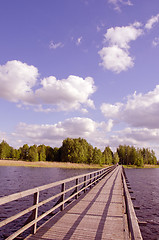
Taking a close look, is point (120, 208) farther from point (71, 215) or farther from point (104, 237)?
point (104, 237)

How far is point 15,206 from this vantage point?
14.2m

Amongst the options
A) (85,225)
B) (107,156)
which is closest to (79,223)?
(85,225)

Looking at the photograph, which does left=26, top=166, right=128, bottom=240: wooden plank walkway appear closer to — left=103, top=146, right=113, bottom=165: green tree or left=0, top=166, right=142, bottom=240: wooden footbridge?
left=0, top=166, right=142, bottom=240: wooden footbridge

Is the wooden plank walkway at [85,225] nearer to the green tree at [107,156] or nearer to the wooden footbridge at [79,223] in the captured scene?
the wooden footbridge at [79,223]

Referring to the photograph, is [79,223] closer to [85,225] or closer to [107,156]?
[85,225]

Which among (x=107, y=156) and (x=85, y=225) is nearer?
(x=85, y=225)

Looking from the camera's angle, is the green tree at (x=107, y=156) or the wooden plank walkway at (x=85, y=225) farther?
the green tree at (x=107, y=156)

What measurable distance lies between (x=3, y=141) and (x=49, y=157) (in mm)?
30935

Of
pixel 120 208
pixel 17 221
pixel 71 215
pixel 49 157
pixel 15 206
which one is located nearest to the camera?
pixel 71 215

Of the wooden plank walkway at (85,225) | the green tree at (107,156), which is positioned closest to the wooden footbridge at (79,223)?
the wooden plank walkway at (85,225)

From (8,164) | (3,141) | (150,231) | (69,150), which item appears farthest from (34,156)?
(150,231)

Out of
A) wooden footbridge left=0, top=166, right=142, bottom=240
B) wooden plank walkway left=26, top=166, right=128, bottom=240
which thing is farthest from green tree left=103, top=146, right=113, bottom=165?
wooden footbridge left=0, top=166, right=142, bottom=240

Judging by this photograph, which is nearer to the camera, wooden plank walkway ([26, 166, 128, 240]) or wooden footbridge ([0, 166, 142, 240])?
wooden footbridge ([0, 166, 142, 240])

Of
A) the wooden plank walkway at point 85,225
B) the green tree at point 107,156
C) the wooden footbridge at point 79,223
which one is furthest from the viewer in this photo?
the green tree at point 107,156
